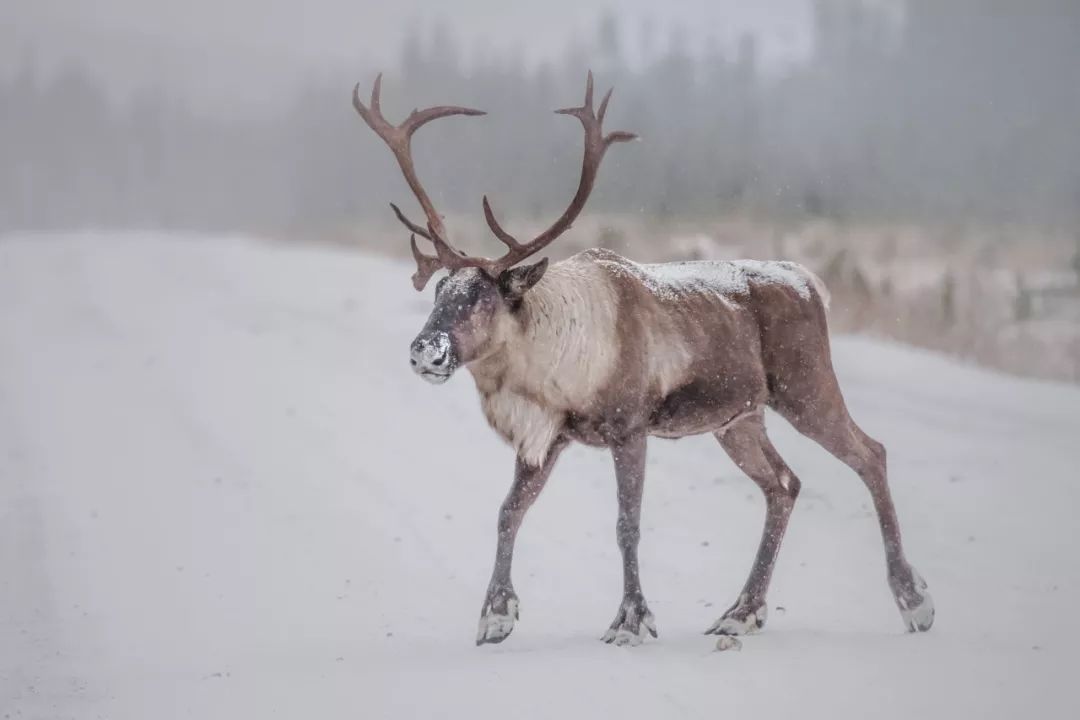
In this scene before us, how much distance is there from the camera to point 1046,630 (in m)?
4.82

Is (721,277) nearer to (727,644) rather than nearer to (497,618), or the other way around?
(727,644)

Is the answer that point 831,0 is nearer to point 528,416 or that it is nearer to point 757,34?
point 757,34

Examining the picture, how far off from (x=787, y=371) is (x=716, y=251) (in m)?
5.88

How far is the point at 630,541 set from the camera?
4477 mm

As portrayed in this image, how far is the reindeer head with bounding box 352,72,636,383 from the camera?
166 inches

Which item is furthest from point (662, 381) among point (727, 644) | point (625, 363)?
point (727, 644)

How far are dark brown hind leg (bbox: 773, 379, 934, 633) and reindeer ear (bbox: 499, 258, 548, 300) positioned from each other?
118 centimetres

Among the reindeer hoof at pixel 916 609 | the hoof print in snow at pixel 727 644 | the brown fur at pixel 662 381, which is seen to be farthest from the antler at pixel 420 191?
the reindeer hoof at pixel 916 609

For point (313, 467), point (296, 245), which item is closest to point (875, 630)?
point (313, 467)

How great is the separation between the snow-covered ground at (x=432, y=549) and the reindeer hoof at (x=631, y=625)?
72 millimetres

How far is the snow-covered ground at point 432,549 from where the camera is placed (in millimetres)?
4152

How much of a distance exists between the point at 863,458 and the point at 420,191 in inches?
83.7

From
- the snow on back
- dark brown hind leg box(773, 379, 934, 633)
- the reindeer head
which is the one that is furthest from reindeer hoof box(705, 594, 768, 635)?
the reindeer head

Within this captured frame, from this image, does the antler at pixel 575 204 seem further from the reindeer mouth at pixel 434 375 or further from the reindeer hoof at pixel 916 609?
the reindeer hoof at pixel 916 609
